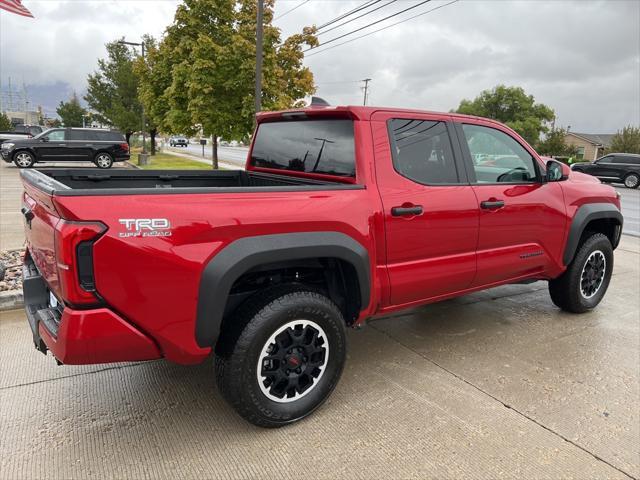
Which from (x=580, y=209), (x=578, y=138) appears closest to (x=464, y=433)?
(x=580, y=209)

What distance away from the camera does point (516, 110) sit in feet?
230

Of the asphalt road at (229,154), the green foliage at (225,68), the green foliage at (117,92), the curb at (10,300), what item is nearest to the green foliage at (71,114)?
the asphalt road at (229,154)

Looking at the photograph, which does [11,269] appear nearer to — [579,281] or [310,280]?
[310,280]

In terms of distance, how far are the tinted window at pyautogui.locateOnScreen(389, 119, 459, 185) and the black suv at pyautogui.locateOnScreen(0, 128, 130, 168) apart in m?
19.4

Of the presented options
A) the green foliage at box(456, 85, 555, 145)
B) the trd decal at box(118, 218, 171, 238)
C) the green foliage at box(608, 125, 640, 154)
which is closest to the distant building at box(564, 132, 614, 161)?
the green foliage at box(456, 85, 555, 145)

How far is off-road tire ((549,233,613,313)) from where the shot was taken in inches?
176

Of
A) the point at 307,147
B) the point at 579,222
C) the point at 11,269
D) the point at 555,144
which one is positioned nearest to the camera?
the point at 307,147

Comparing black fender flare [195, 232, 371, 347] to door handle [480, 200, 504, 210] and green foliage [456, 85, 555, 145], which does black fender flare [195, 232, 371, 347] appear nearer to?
door handle [480, 200, 504, 210]

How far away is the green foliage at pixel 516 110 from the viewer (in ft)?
219

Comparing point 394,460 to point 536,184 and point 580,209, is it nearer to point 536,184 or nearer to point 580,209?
point 536,184

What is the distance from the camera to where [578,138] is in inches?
2913

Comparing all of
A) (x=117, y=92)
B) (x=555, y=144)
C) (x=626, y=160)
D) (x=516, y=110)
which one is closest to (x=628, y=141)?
(x=555, y=144)

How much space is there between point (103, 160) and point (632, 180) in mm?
24810

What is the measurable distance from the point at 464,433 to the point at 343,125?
201cm
